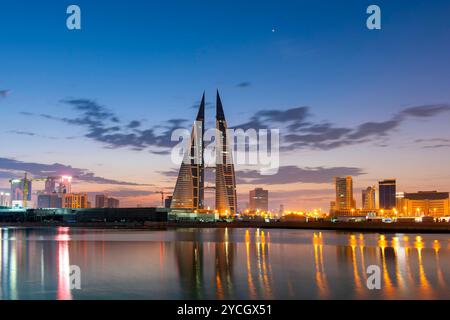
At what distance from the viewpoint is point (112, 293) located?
28453 mm

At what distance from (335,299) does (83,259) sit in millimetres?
29393
